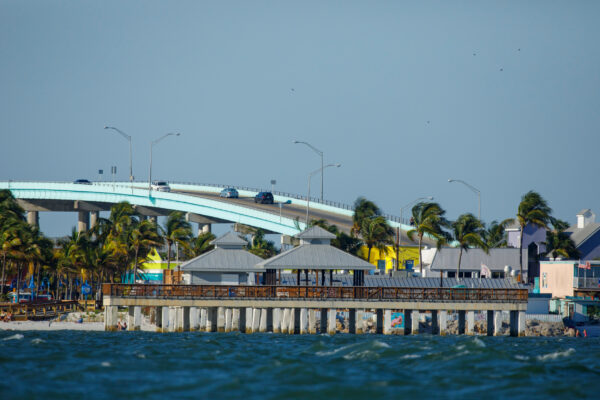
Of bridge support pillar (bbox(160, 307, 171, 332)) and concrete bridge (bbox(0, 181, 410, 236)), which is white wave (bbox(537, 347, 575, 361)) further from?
concrete bridge (bbox(0, 181, 410, 236))

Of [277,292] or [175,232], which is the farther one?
[175,232]

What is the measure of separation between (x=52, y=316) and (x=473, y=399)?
52589mm

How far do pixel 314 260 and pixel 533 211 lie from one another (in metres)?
35.9

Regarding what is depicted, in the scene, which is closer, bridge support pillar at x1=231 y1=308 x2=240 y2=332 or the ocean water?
the ocean water

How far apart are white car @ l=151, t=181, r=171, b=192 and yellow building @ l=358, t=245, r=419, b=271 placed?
3943 centimetres

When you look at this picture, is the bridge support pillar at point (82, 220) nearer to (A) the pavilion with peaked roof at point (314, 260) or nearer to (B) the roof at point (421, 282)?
(B) the roof at point (421, 282)

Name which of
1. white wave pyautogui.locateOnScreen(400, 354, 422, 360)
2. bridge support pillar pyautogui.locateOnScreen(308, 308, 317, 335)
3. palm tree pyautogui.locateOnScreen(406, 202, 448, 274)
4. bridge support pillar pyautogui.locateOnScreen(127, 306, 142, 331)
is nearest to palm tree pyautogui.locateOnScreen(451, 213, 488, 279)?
palm tree pyautogui.locateOnScreen(406, 202, 448, 274)

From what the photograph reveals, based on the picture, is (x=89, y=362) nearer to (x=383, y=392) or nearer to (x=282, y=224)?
(x=383, y=392)

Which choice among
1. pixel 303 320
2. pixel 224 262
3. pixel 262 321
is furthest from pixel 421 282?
pixel 262 321

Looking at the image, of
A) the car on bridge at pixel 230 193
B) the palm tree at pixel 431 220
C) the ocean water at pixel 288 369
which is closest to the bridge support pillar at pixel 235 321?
the ocean water at pixel 288 369

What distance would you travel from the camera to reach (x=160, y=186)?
491 ft

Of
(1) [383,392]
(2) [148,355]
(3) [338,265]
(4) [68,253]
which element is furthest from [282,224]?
(1) [383,392]

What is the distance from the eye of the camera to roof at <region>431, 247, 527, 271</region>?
102 metres

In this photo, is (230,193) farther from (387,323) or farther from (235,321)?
(387,323)
